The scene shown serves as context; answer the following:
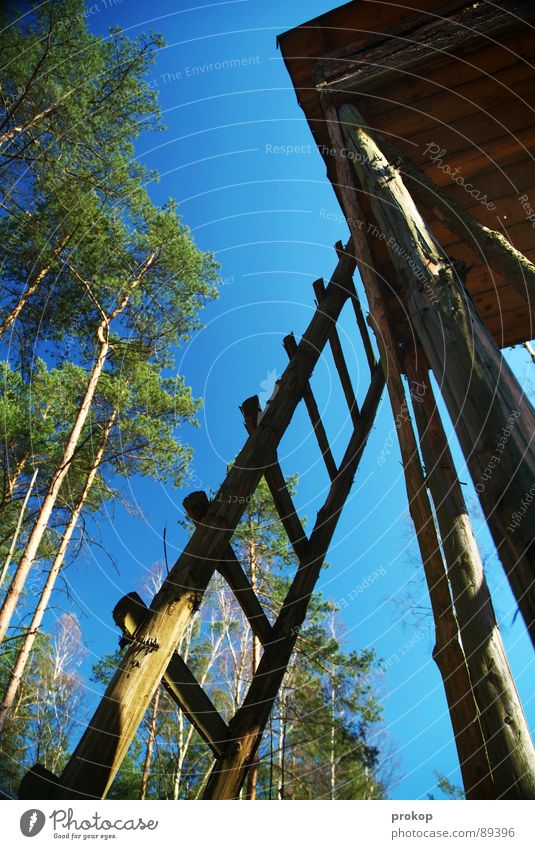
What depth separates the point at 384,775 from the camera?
483 inches

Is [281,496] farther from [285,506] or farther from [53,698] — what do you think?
[53,698]

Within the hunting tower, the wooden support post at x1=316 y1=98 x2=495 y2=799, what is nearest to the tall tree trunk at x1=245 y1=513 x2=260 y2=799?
the hunting tower

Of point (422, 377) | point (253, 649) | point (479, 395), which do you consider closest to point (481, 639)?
point (479, 395)

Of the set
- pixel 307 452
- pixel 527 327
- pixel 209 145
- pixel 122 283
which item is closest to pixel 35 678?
pixel 307 452

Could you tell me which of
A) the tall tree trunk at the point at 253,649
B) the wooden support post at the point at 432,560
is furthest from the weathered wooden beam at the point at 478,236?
the tall tree trunk at the point at 253,649

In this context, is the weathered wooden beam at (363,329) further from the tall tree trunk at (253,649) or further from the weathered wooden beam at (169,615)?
the tall tree trunk at (253,649)

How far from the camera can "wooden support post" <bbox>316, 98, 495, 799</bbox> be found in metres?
1.71

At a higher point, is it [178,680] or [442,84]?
[442,84]

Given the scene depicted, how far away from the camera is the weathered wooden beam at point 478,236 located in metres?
2.08

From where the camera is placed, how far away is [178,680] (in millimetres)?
1907

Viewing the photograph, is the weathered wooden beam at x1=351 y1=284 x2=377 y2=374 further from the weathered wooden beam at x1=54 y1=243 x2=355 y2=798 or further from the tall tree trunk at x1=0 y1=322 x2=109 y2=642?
the tall tree trunk at x1=0 y1=322 x2=109 y2=642

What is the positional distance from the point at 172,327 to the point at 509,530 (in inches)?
350
